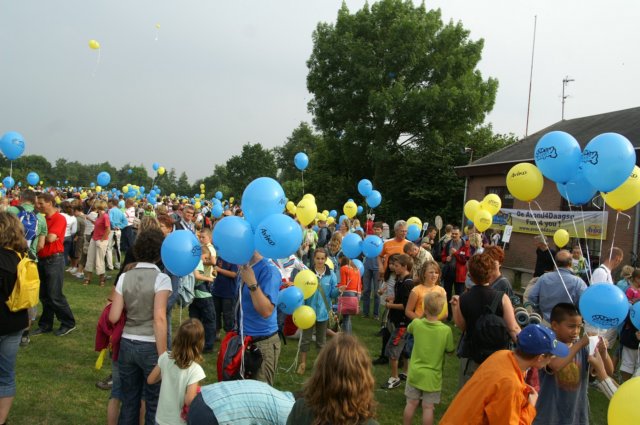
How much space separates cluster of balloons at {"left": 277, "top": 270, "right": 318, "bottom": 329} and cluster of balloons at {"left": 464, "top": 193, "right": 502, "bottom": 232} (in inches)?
155

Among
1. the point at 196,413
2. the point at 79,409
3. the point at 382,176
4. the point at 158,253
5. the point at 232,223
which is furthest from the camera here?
the point at 382,176

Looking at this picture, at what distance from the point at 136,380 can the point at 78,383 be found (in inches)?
78.9

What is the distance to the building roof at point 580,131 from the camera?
48.1ft

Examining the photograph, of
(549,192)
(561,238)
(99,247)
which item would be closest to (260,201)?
(99,247)

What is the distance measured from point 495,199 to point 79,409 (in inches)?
275

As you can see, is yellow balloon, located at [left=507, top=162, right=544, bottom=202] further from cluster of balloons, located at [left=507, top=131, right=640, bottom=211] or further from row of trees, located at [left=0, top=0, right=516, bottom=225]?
row of trees, located at [left=0, top=0, right=516, bottom=225]

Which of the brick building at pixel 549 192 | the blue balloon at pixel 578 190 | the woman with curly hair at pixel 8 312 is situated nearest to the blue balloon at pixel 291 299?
the woman with curly hair at pixel 8 312

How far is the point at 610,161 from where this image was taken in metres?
3.62

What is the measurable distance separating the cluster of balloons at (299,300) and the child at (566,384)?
7.73 ft

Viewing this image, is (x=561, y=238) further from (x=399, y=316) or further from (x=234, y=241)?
(x=234, y=241)

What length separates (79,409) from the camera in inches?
166

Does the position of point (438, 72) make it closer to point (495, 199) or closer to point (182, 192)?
point (495, 199)

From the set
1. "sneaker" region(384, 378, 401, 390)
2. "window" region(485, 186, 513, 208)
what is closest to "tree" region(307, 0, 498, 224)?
"window" region(485, 186, 513, 208)

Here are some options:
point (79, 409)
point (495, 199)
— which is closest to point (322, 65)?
point (495, 199)
